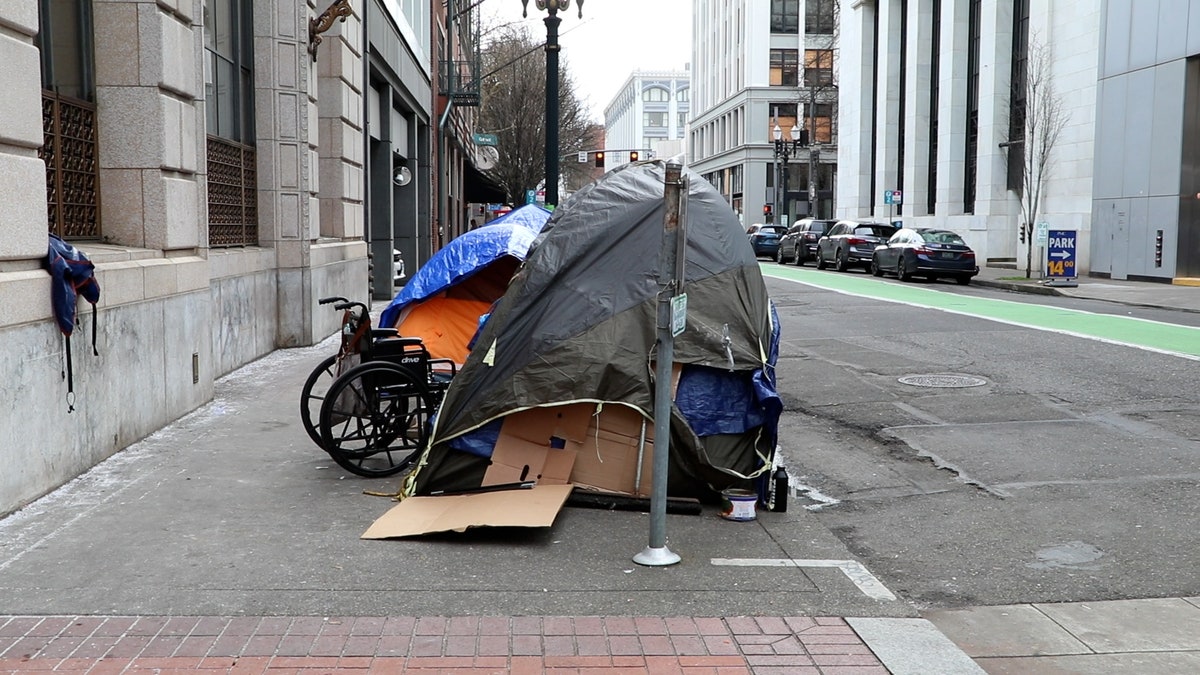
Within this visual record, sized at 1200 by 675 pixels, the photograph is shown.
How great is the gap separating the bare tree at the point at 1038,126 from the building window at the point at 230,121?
25132mm

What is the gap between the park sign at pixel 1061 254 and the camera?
92.2ft

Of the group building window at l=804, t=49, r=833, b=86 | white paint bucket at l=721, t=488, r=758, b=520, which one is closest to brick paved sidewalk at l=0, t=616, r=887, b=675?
white paint bucket at l=721, t=488, r=758, b=520

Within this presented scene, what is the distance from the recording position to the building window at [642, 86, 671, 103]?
180750 mm

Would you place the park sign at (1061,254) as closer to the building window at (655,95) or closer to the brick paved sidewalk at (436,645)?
the brick paved sidewalk at (436,645)

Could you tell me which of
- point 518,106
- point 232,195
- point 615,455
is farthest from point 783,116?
point 615,455

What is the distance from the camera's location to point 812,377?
11898mm

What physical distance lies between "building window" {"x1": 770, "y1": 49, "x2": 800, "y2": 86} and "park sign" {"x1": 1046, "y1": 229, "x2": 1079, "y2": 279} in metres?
58.7

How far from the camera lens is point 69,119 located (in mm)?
7934

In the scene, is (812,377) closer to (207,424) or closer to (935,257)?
(207,424)

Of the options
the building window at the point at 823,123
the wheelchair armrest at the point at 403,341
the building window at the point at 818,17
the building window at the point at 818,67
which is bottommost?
the wheelchair armrest at the point at 403,341

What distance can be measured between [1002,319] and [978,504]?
37.2 ft

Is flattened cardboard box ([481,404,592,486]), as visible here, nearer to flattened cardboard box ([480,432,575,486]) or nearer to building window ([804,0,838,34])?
flattened cardboard box ([480,432,575,486])

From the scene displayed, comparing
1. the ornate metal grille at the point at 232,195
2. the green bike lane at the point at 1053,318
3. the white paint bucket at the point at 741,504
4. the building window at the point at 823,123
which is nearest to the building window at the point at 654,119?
the building window at the point at 823,123

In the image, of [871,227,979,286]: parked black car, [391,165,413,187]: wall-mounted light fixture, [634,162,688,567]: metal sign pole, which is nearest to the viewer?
[634,162,688,567]: metal sign pole
